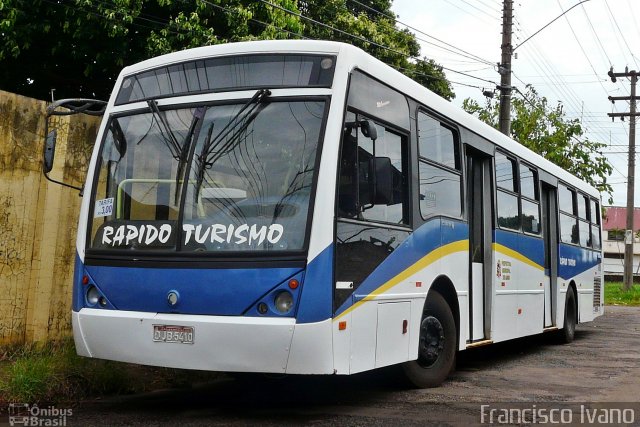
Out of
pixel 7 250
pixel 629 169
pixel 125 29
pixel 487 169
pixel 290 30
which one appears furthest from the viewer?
pixel 629 169

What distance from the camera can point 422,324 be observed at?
24.8 ft

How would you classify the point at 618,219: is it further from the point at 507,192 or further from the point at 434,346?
the point at 434,346

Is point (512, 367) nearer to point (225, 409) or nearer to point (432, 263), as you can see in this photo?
point (432, 263)

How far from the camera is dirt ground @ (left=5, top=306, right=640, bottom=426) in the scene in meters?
6.37

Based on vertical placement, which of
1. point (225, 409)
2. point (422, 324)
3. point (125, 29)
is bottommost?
point (225, 409)

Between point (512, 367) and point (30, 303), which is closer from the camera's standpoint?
point (30, 303)

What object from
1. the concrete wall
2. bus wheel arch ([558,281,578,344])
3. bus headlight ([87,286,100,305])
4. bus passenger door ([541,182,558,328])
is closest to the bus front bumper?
bus headlight ([87,286,100,305])

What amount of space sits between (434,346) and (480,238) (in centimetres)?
210

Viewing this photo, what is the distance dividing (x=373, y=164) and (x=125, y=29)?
831 cm

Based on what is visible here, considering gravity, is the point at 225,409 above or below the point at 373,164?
below

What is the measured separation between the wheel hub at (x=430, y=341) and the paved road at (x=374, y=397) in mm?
305

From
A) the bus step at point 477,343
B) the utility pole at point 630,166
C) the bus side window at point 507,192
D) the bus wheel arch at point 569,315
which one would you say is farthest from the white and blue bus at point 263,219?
the utility pole at point 630,166

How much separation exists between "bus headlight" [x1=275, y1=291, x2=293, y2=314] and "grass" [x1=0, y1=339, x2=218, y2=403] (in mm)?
2337

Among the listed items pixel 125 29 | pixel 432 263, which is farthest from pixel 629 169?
pixel 432 263
